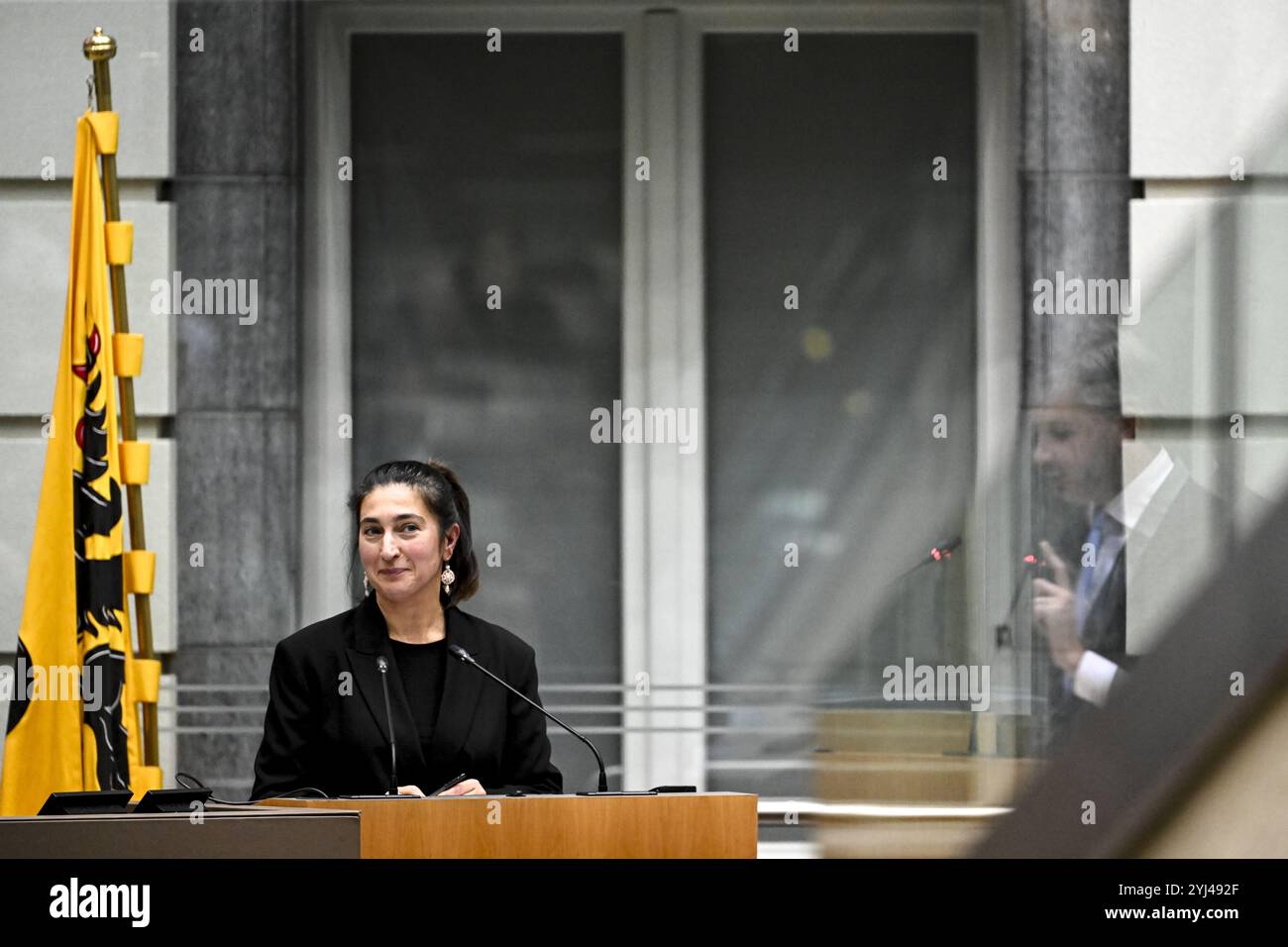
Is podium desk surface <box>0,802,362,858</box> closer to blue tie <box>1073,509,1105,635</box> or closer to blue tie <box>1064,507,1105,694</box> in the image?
blue tie <box>1064,507,1105,694</box>

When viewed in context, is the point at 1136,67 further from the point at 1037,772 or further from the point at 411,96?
the point at 1037,772

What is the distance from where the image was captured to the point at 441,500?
355 cm

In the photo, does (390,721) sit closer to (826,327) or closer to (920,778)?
(920,778)

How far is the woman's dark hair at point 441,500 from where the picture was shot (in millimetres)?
3521

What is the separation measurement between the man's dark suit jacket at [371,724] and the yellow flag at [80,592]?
46.4 inches

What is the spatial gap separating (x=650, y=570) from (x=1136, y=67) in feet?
8.66

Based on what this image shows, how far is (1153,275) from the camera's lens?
236 centimetres

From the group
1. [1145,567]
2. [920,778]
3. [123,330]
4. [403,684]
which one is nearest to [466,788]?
[403,684]

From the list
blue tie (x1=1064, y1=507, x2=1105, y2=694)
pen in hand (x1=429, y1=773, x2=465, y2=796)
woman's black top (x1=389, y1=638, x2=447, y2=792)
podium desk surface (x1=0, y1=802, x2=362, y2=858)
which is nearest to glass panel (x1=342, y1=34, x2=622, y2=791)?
blue tie (x1=1064, y1=507, x2=1105, y2=694)

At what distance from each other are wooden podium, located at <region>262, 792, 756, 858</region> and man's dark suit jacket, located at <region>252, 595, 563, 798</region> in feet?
1.75

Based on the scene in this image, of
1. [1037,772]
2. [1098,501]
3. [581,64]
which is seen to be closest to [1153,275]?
[1037,772]

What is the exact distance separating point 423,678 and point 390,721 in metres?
0.20

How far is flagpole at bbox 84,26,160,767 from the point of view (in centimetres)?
440
